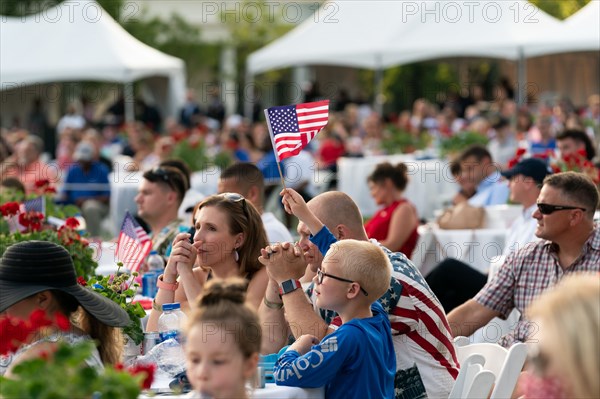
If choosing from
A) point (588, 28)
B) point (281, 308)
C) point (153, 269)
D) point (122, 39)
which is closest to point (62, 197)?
point (122, 39)

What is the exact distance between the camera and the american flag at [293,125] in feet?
19.8

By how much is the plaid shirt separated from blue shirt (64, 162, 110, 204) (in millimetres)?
10716

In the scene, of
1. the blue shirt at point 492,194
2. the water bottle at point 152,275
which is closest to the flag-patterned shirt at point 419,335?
the water bottle at point 152,275

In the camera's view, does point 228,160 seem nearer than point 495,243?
No

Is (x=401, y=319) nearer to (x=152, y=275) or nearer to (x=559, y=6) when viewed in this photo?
(x=152, y=275)

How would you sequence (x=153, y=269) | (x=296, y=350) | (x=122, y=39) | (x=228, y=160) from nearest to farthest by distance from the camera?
(x=296, y=350)
(x=153, y=269)
(x=228, y=160)
(x=122, y=39)

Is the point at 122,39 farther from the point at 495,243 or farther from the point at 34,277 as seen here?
the point at 34,277

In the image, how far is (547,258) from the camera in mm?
6109

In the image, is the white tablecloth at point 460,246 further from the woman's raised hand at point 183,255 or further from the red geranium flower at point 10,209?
the woman's raised hand at point 183,255

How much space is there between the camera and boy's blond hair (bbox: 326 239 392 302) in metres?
4.46

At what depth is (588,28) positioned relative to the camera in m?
13.7

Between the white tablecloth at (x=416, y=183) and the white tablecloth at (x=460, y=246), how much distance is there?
5.30 m

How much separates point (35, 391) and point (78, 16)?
16.8 meters

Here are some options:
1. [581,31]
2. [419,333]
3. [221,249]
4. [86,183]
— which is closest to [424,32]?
[581,31]
